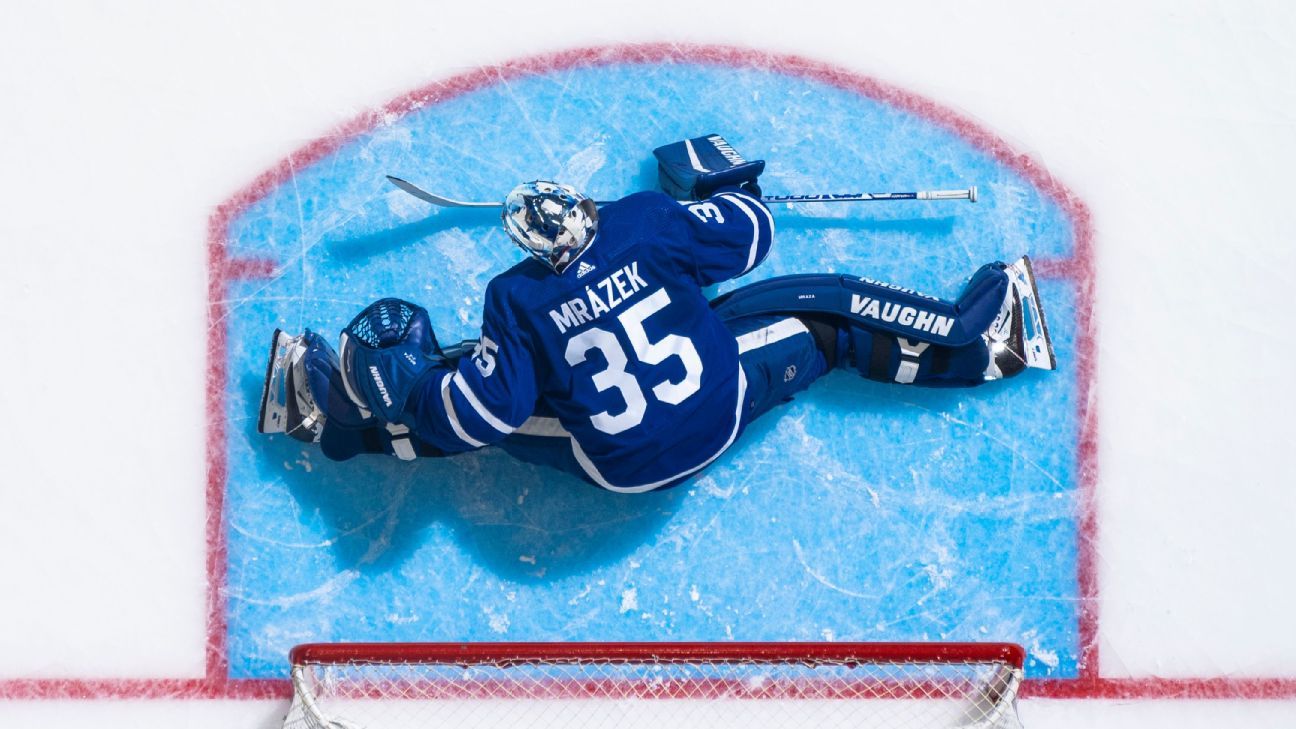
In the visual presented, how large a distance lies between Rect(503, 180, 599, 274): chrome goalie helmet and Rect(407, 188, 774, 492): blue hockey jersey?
0.05m

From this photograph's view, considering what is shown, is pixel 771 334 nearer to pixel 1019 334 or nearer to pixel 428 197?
pixel 1019 334

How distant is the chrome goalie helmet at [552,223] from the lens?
353 cm

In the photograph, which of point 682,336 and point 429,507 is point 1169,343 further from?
point 429,507

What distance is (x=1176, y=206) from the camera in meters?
4.44

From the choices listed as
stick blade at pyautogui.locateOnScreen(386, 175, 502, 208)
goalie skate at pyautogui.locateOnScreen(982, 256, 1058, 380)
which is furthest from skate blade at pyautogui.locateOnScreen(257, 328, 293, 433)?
goalie skate at pyautogui.locateOnScreen(982, 256, 1058, 380)

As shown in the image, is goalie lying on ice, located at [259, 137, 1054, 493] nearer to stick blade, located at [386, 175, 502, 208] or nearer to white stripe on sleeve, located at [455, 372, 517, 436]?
white stripe on sleeve, located at [455, 372, 517, 436]

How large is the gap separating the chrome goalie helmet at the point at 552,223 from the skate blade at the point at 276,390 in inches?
42.7

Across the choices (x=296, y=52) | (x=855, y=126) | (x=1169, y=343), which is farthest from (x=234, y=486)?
(x=1169, y=343)

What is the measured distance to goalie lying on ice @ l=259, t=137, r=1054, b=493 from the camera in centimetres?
360

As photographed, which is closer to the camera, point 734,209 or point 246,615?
point 734,209

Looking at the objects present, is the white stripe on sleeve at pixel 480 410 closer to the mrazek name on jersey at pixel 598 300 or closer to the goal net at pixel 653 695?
the mrazek name on jersey at pixel 598 300

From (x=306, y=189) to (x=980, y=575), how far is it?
2635mm

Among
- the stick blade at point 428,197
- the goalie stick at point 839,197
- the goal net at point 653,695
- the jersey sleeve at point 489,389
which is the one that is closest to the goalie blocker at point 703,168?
the goalie stick at point 839,197

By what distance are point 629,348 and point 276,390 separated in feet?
4.38
